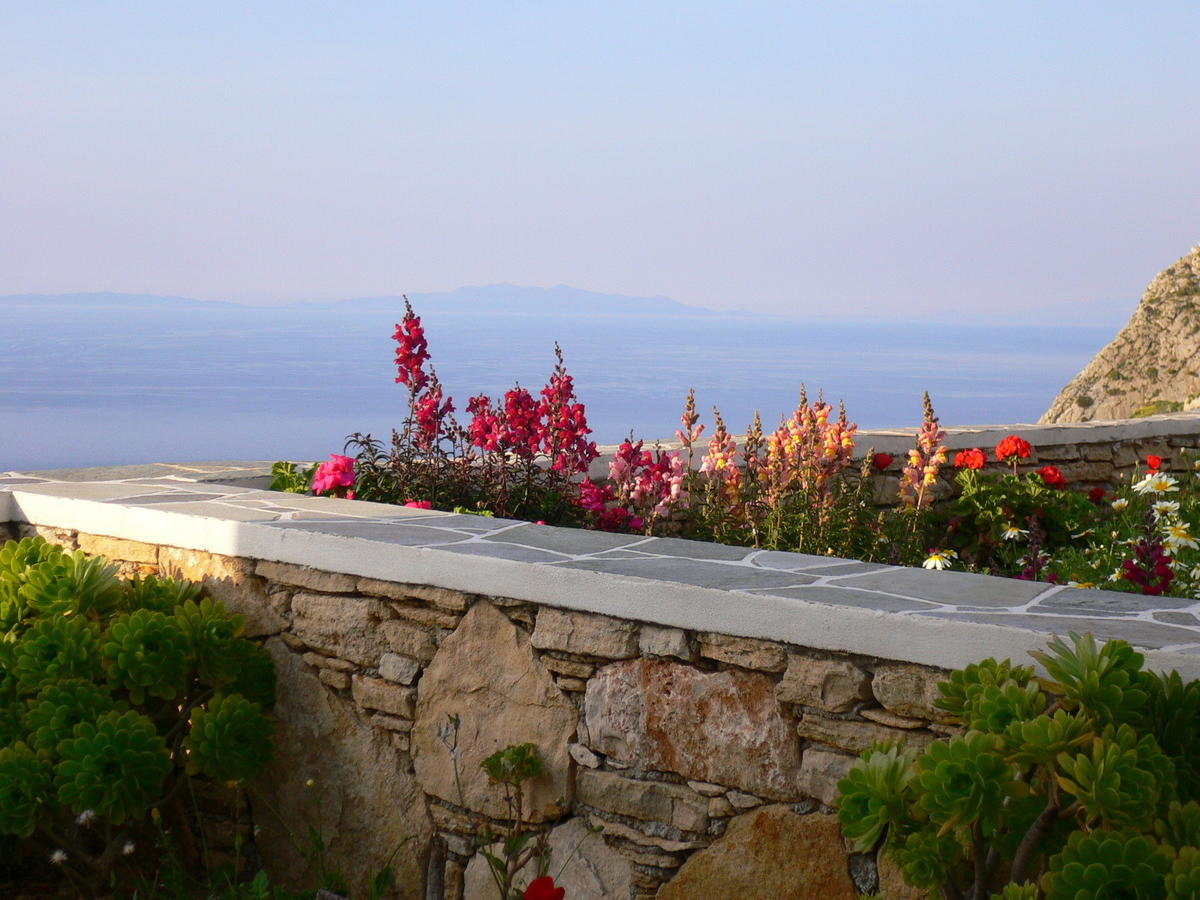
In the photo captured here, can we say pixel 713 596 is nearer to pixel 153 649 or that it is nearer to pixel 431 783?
pixel 431 783

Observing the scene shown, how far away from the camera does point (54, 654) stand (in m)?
3.71

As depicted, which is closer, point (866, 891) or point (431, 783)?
point (866, 891)

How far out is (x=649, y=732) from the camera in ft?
10.3

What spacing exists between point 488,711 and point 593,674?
38 centimetres

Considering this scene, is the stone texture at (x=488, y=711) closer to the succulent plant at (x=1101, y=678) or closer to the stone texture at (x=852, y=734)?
the stone texture at (x=852, y=734)

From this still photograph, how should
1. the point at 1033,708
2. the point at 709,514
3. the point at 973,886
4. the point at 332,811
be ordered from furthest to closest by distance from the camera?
the point at 709,514
the point at 332,811
the point at 973,886
the point at 1033,708

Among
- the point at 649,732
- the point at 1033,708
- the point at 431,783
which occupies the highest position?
the point at 1033,708

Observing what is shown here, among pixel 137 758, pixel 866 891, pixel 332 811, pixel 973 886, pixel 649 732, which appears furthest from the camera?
pixel 332 811

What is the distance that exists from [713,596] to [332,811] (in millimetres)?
1515

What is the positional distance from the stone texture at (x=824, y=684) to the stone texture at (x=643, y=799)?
399 mm

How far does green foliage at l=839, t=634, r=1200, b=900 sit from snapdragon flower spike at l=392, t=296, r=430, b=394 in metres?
3.15

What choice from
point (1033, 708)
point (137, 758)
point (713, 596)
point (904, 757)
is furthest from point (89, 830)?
point (1033, 708)

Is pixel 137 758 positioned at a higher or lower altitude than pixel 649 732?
lower

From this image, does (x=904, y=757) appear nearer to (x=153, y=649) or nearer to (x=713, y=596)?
(x=713, y=596)
